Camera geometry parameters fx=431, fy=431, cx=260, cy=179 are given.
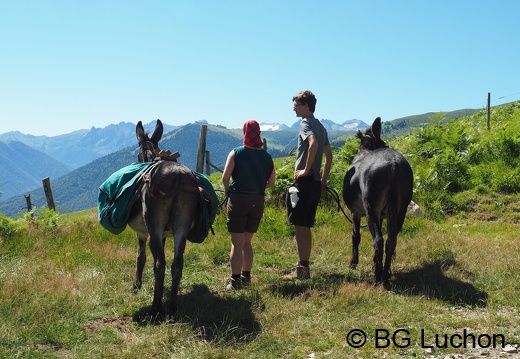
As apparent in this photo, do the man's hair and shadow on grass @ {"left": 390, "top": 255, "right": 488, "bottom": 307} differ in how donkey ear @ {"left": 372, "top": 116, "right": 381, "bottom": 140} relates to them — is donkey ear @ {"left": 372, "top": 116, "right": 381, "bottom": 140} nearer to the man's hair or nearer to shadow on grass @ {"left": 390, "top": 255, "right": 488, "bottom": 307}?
the man's hair

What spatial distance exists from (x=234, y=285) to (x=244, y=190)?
142 cm

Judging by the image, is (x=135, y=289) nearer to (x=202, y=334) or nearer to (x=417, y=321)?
(x=202, y=334)

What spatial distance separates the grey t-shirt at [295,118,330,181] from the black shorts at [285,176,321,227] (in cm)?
13

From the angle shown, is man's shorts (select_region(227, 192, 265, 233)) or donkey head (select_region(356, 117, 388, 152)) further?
donkey head (select_region(356, 117, 388, 152))

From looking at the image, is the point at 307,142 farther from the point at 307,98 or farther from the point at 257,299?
the point at 257,299

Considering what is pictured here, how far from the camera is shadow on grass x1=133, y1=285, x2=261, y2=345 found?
4586 mm

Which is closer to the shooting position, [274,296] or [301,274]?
[274,296]

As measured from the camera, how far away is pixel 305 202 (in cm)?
682

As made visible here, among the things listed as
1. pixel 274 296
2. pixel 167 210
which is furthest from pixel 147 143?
pixel 274 296

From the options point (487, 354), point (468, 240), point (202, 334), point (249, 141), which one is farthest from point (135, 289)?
point (468, 240)

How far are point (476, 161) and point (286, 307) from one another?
10.5m

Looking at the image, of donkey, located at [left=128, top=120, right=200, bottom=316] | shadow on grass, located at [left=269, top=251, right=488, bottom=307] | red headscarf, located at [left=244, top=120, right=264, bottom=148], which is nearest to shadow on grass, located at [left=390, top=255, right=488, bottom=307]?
shadow on grass, located at [left=269, top=251, right=488, bottom=307]

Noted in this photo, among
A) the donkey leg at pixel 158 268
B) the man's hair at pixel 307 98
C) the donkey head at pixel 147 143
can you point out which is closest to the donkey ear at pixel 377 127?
the man's hair at pixel 307 98

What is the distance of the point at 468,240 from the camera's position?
831 cm
